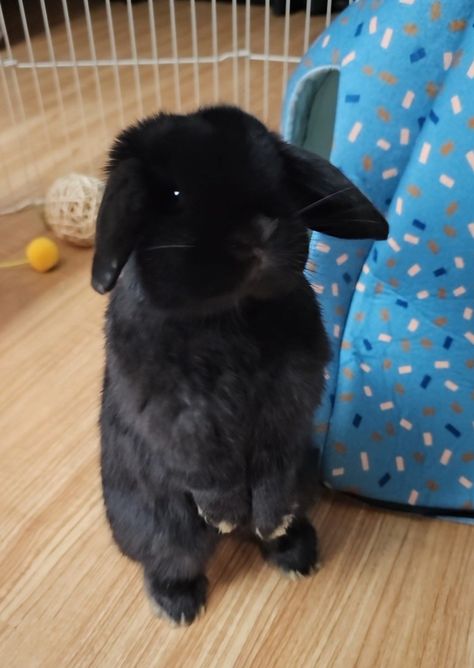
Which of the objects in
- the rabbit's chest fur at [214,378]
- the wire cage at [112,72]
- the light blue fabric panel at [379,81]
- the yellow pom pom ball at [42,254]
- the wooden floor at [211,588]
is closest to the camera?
the rabbit's chest fur at [214,378]

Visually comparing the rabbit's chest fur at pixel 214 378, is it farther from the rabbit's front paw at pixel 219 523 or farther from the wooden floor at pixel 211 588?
the wooden floor at pixel 211 588

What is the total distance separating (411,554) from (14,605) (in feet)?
1.93

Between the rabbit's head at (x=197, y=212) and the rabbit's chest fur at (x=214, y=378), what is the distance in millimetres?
70

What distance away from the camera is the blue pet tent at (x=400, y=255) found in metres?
0.79

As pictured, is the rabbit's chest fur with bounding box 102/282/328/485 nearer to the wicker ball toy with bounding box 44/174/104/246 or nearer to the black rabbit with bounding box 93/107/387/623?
the black rabbit with bounding box 93/107/387/623

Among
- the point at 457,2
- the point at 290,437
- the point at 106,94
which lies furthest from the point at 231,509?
the point at 106,94

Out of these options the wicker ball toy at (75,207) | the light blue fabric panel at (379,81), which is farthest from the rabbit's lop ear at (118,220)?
the wicker ball toy at (75,207)

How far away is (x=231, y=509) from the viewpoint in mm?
787

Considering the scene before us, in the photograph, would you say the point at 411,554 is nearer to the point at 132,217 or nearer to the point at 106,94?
the point at 132,217

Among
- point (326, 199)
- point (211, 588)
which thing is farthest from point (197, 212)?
point (211, 588)

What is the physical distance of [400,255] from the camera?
0.87 metres

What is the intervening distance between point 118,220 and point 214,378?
0.20m

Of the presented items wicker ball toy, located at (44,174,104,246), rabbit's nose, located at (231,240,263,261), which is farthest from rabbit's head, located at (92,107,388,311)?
wicker ball toy, located at (44,174,104,246)

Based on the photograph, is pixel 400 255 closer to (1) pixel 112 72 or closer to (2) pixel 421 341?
(2) pixel 421 341
